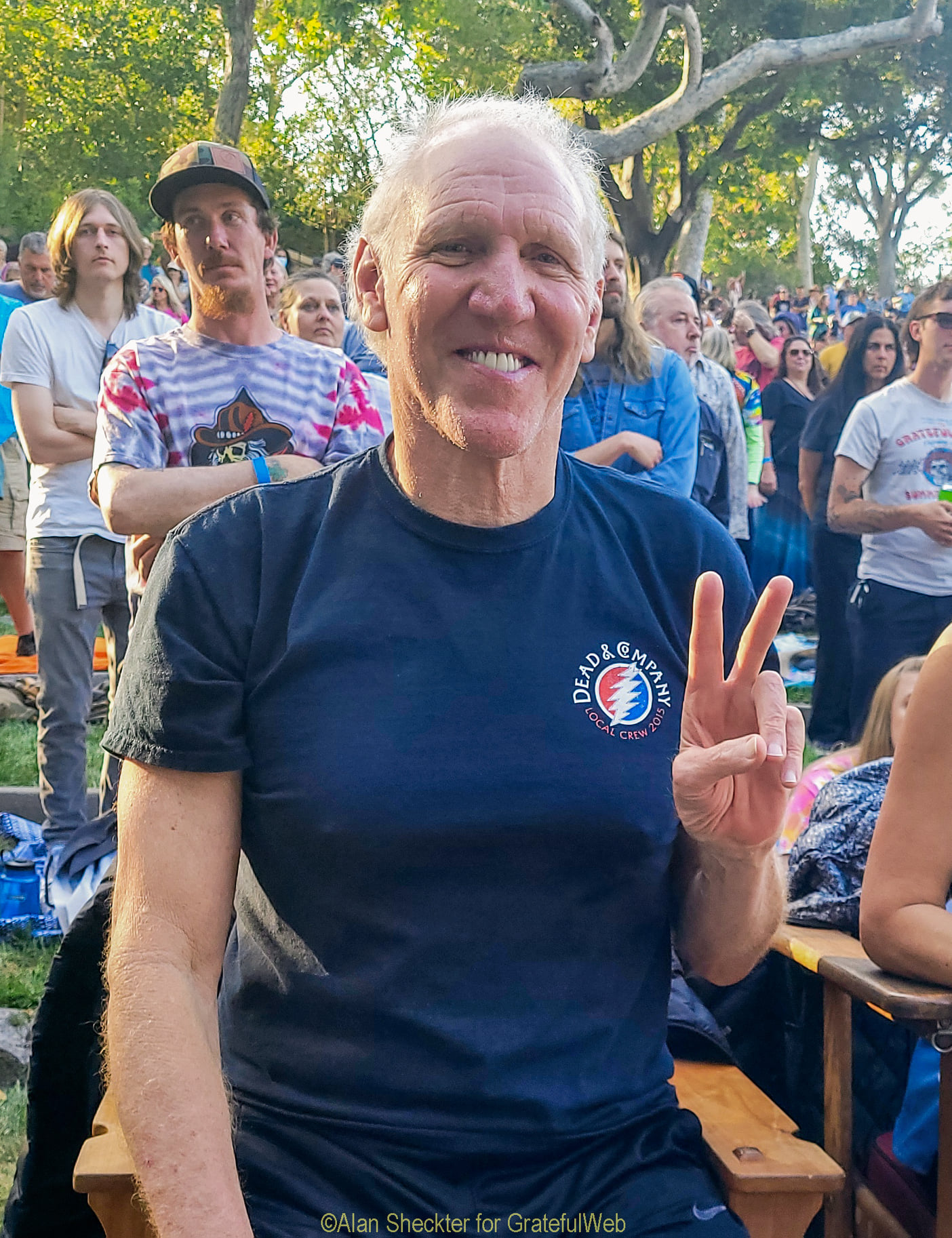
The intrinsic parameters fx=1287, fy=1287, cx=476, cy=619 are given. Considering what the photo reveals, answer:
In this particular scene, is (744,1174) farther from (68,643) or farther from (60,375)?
(60,375)

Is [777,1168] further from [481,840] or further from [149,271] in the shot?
[149,271]

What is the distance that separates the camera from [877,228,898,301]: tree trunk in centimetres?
4053

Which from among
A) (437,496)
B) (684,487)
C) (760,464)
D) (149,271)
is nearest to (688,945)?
(437,496)

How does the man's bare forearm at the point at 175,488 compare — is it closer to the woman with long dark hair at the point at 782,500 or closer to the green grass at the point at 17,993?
the green grass at the point at 17,993

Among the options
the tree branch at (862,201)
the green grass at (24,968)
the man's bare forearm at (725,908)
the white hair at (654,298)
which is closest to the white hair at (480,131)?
the man's bare forearm at (725,908)

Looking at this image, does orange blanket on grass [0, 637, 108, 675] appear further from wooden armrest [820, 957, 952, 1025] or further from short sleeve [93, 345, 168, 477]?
wooden armrest [820, 957, 952, 1025]

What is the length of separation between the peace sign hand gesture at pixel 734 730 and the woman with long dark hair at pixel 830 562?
5.20 m

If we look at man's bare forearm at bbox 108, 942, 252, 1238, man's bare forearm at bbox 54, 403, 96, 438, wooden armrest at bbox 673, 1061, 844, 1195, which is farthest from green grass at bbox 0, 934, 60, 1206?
man's bare forearm at bbox 54, 403, 96, 438

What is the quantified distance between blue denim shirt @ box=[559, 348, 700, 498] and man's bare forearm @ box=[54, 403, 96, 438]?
5.31ft

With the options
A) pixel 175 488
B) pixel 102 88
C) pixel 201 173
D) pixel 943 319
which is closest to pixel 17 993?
pixel 175 488

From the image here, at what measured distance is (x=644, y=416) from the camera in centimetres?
450

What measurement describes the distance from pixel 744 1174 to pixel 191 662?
993mm

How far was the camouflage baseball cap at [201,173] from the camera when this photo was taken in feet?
10.3

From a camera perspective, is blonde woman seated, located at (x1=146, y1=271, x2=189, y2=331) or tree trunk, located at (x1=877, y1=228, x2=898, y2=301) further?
tree trunk, located at (x1=877, y1=228, x2=898, y2=301)
